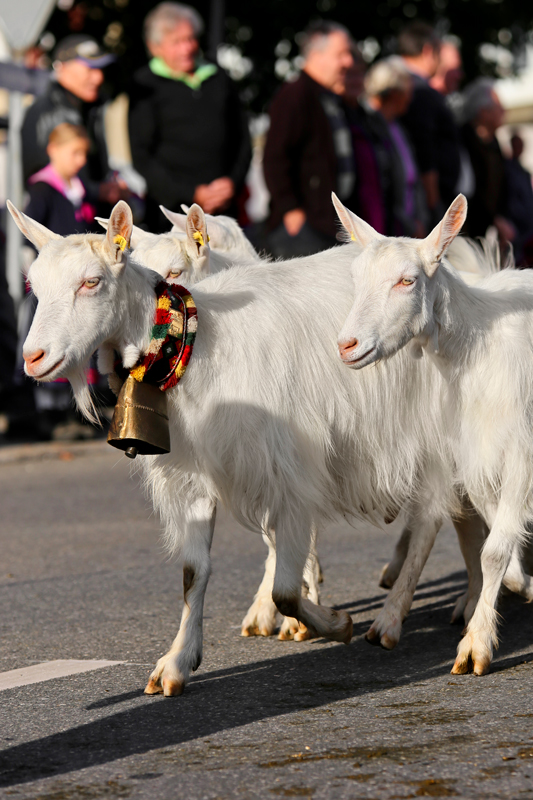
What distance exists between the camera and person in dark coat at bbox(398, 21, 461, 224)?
32.5 feet

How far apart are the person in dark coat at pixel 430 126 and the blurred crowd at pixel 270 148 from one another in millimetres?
12

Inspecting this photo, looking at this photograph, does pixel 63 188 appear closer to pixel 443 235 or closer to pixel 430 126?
pixel 430 126

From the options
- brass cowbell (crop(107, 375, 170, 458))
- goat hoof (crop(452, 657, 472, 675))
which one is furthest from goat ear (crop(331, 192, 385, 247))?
goat hoof (crop(452, 657, 472, 675))

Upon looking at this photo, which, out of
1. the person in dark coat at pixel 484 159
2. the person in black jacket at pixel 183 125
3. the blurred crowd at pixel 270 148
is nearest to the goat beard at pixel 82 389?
the blurred crowd at pixel 270 148

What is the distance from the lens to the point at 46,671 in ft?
14.4

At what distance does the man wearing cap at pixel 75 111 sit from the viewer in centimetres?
920

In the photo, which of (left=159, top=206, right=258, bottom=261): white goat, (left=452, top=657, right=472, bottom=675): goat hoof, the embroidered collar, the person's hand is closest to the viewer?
the embroidered collar

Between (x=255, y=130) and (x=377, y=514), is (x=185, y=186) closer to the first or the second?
(x=377, y=514)

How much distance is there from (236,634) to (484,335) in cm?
155

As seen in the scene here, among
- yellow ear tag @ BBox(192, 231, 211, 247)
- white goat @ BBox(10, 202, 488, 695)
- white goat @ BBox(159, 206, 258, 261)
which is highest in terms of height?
yellow ear tag @ BBox(192, 231, 211, 247)

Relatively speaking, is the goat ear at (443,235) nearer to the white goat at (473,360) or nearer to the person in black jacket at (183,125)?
the white goat at (473,360)

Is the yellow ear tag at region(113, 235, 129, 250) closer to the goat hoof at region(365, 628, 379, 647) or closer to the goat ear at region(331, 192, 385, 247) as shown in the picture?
the goat ear at region(331, 192, 385, 247)

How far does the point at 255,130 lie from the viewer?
21.0 m

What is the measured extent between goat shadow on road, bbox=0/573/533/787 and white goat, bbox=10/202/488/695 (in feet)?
0.42
